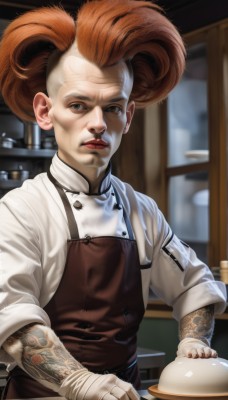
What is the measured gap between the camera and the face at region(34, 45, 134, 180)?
62.8 inches

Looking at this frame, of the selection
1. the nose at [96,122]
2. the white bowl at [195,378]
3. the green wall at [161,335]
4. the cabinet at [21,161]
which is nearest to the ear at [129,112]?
the nose at [96,122]

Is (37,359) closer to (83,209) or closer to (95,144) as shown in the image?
(83,209)

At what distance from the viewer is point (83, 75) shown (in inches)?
63.2

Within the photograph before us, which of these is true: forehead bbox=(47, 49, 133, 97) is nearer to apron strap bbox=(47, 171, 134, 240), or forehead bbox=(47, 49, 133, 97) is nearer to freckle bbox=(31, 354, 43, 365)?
apron strap bbox=(47, 171, 134, 240)

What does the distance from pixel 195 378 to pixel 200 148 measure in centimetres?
308

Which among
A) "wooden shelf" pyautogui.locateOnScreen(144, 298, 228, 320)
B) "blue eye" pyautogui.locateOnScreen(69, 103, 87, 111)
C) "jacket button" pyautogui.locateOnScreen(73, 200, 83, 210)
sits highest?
"blue eye" pyautogui.locateOnScreen(69, 103, 87, 111)

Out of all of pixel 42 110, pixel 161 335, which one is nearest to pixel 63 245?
pixel 42 110

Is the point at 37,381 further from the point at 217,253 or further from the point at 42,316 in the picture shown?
the point at 217,253

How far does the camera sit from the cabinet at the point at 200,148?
3.94m

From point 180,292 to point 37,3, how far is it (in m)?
2.63

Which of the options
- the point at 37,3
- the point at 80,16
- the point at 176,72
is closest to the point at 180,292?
the point at 176,72

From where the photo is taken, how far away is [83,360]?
1.60 m

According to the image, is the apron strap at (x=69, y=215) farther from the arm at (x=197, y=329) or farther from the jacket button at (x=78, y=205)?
the arm at (x=197, y=329)

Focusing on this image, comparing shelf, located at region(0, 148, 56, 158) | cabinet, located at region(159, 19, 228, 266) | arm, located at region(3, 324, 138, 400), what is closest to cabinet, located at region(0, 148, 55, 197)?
shelf, located at region(0, 148, 56, 158)
